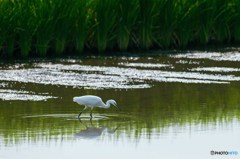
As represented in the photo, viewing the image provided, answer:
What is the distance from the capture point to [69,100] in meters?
15.4

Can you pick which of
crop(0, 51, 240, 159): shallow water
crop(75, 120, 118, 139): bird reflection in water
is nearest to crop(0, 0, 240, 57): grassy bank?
crop(0, 51, 240, 159): shallow water

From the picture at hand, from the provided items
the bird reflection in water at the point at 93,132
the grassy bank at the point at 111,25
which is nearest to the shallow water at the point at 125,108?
the bird reflection in water at the point at 93,132

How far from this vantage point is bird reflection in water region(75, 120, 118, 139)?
491 inches

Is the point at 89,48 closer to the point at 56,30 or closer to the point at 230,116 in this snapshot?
the point at 56,30

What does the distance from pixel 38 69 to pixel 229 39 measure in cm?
643

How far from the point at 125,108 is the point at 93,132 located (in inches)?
74.8

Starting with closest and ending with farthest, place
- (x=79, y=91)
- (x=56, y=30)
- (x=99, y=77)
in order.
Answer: (x=79, y=91) < (x=99, y=77) < (x=56, y=30)

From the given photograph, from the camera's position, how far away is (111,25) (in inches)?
858

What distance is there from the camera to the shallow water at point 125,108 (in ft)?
38.3

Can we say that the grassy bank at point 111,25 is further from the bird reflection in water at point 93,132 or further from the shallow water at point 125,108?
the bird reflection in water at point 93,132

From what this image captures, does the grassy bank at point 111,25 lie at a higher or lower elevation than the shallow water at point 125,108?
higher

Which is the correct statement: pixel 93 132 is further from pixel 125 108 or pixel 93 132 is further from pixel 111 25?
pixel 111 25

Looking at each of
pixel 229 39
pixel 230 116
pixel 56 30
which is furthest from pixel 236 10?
pixel 230 116

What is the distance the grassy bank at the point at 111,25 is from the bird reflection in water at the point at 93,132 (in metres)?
7.22
